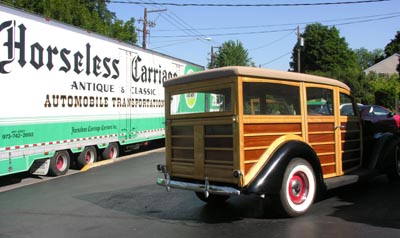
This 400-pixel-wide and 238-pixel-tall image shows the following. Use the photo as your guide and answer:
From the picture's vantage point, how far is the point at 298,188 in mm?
6617

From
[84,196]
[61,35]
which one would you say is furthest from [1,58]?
[84,196]

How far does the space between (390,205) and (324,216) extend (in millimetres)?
1333

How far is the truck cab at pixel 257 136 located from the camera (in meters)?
6.16

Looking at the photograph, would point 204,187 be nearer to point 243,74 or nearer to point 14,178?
point 243,74

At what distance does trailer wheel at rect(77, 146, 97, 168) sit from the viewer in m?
12.9

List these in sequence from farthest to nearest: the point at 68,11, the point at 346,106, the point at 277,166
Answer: the point at 68,11
the point at 346,106
the point at 277,166

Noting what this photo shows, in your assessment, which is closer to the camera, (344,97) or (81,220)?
(81,220)

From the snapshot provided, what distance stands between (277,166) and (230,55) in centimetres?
5336

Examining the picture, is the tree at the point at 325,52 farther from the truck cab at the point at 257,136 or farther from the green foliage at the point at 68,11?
the truck cab at the point at 257,136

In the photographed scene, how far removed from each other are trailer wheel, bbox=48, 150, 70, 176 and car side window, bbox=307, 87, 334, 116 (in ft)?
23.4

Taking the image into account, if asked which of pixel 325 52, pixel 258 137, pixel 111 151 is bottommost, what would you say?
pixel 111 151

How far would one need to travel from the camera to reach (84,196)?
29.5 ft

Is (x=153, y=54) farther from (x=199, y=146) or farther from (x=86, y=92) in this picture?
(x=199, y=146)

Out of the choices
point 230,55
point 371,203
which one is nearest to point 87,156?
point 371,203
